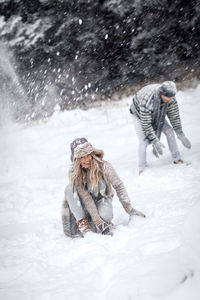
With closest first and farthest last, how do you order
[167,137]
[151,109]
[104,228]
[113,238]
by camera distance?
[113,238], [104,228], [151,109], [167,137]

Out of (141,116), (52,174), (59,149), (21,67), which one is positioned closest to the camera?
(141,116)

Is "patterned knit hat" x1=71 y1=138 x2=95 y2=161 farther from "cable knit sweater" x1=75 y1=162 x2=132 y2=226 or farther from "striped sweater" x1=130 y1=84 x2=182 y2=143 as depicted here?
"striped sweater" x1=130 y1=84 x2=182 y2=143

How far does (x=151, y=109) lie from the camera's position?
4.66 m

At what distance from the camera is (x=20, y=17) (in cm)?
1001

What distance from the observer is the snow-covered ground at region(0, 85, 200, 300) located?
1604 mm

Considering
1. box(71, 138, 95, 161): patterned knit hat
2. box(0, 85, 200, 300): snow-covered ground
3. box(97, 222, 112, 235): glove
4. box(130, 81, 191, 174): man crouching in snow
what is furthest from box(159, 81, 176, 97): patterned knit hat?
box(97, 222, 112, 235): glove

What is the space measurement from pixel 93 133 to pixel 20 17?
505 cm

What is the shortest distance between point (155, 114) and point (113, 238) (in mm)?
2497

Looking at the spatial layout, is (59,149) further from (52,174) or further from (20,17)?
(20,17)

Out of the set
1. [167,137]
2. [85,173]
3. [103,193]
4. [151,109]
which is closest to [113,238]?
[103,193]

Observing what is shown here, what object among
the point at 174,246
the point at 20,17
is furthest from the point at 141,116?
the point at 20,17

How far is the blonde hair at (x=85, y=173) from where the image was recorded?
3078mm

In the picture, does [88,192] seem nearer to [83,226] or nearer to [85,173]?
[85,173]

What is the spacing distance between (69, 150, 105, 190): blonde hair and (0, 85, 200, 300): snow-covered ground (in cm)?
57
